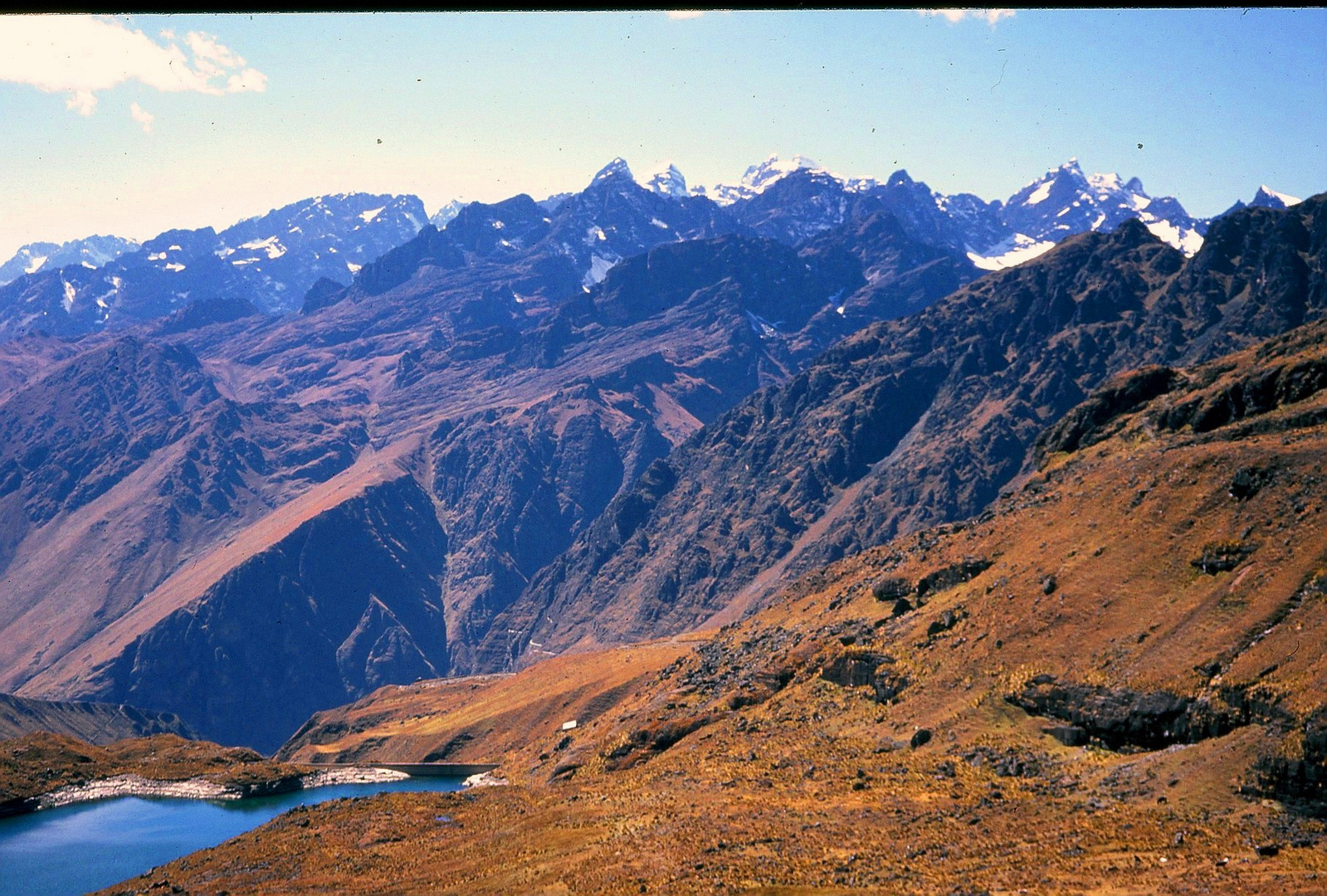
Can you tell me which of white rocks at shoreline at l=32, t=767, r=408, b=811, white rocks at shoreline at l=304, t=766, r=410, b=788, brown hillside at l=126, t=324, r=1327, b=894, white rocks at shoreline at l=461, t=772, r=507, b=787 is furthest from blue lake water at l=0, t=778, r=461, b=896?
brown hillside at l=126, t=324, r=1327, b=894

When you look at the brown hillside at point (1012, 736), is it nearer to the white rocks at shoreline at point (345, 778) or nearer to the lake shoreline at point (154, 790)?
the white rocks at shoreline at point (345, 778)

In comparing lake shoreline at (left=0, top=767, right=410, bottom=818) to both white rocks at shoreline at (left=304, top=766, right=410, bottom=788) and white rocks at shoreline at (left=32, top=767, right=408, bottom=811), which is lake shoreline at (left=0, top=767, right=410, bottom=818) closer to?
white rocks at shoreline at (left=32, top=767, right=408, bottom=811)

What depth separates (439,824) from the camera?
105m

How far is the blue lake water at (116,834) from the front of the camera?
124812mm

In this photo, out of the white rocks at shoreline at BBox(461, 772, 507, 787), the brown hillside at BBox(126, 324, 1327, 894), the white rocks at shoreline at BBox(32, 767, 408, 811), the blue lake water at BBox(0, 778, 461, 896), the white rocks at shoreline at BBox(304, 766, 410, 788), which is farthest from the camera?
the white rocks at shoreline at BBox(304, 766, 410, 788)

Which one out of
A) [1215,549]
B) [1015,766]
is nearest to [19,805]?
[1015,766]

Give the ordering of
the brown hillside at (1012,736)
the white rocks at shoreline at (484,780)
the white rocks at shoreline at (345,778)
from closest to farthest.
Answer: the brown hillside at (1012,736)
the white rocks at shoreline at (484,780)
the white rocks at shoreline at (345,778)

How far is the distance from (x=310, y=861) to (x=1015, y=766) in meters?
57.4

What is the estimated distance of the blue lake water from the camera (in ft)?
409

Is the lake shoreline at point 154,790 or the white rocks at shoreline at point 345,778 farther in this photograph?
the white rocks at shoreline at point 345,778

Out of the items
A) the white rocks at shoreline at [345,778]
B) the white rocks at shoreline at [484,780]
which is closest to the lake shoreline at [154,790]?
the white rocks at shoreline at [345,778]

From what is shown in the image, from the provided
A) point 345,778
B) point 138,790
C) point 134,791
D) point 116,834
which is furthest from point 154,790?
point 116,834

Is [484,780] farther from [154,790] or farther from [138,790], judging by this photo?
[138,790]

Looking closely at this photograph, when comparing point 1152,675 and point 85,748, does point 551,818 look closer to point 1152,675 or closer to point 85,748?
point 1152,675
